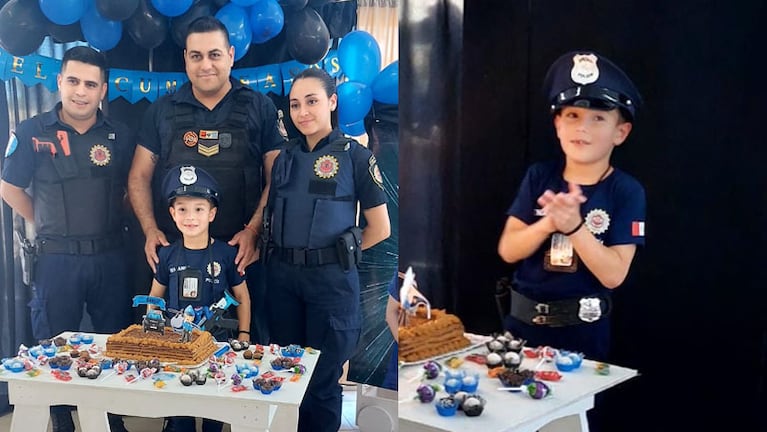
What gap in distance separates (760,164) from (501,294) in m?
0.56

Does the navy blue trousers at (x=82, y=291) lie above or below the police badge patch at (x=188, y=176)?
below

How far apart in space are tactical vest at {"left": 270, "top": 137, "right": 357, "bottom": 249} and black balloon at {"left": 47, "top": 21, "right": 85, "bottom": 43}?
2.33ft

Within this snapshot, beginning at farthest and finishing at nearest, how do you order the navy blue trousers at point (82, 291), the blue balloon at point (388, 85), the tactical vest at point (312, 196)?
the navy blue trousers at point (82, 291), the tactical vest at point (312, 196), the blue balloon at point (388, 85)

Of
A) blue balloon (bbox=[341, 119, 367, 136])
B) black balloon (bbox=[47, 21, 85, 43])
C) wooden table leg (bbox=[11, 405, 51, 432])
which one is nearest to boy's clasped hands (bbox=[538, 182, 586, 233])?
blue balloon (bbox=[341, 119, 367, 136])

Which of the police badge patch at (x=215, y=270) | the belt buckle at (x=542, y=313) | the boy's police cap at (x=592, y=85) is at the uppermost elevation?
the boy's police cap at (x=592, y=85)

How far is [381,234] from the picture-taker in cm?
173

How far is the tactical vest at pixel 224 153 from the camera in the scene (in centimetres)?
180

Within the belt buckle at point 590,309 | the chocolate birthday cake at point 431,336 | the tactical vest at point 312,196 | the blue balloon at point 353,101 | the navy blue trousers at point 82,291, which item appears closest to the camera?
the belt buckle at point 590,309

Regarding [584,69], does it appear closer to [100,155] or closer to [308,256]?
[308,256]

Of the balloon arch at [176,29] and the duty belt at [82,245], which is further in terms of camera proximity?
the duty belt at [82,245]

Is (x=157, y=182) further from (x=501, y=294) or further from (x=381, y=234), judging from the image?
(x=501, y=294)

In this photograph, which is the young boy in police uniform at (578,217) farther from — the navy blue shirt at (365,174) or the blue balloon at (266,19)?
the blue balloon at (266,19)

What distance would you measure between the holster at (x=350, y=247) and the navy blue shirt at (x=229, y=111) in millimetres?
342

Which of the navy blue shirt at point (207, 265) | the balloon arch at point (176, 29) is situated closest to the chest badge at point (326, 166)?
the balloon arch at point (176, 29)
